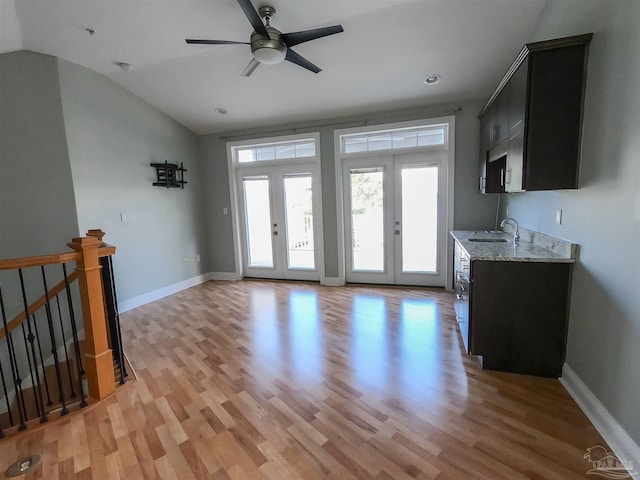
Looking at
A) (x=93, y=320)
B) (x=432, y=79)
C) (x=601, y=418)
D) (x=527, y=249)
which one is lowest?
(x=601, y=418)

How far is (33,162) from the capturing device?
3.37 meters

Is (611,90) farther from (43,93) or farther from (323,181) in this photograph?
(43,93)

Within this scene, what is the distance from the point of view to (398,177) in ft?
14.7

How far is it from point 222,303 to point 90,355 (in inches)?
82.5

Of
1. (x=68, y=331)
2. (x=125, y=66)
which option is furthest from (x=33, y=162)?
→ (x=68, y=331)

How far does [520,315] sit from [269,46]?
2.90m

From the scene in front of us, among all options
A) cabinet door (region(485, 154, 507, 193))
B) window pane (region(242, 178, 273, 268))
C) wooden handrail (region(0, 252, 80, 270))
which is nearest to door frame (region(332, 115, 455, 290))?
cabinet door (region(485, 154, 507, 193))

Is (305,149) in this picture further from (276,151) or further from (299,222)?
(299,222)

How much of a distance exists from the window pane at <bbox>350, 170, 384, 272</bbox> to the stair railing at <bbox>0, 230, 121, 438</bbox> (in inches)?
131

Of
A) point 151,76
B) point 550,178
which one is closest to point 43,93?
point 151,76

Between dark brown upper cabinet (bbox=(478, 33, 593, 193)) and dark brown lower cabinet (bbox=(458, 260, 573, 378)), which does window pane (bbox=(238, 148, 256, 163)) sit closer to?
dark brown upper cabinet (bbox=(478, 33, 593, 193))

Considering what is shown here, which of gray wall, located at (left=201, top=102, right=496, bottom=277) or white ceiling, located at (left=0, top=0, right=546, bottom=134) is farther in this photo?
gray wall, located at (left=201, top=102, right=496, bottom=277)

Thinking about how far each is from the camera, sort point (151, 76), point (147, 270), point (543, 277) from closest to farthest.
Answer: point (543, 277) < point (151, 76) < point (147, 270)

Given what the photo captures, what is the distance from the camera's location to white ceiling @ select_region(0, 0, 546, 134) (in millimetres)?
2623
